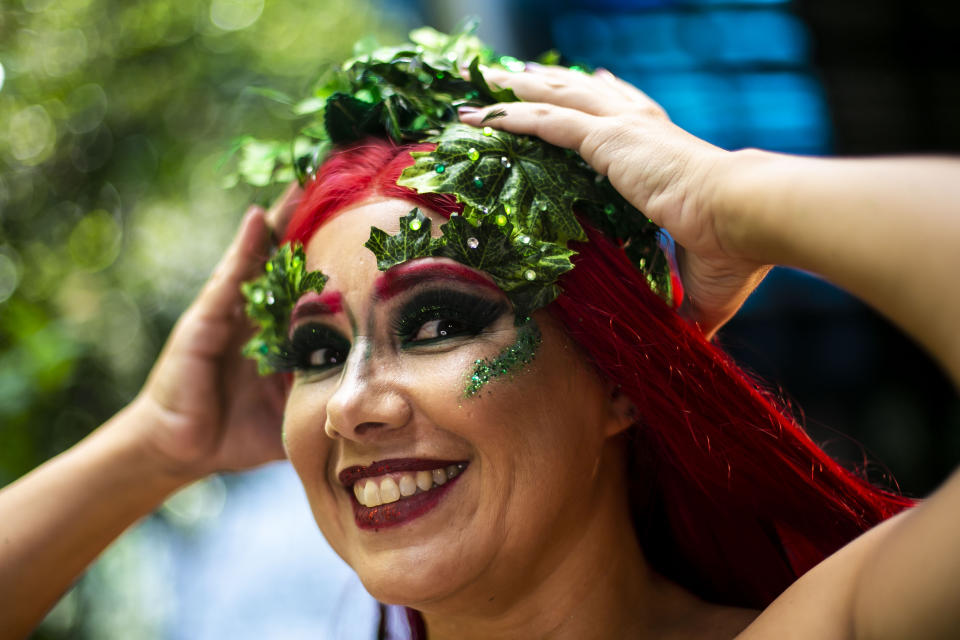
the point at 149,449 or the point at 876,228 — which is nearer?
the point at 876,228

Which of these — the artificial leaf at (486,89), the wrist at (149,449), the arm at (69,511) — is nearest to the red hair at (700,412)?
the artificial leaf at (486,89)

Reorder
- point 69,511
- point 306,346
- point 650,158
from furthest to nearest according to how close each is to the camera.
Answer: point 69,511 < point 306,346 < point 650,158

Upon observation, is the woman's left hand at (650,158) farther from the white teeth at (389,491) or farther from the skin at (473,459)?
the white teeth at (389,491)

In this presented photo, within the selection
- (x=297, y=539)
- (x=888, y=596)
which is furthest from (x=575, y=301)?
(x=297, y=539)

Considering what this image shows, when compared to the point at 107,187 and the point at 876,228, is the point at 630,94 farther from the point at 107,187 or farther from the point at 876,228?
the point at 107,187

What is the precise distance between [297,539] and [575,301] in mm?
3627

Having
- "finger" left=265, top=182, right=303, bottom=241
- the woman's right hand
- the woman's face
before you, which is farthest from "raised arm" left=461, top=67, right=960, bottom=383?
the woman's right hand

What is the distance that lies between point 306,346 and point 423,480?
1.40 feet

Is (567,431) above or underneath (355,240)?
underneath

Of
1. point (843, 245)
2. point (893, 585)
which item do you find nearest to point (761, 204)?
point (843, 245)

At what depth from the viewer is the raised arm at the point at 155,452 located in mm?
2141

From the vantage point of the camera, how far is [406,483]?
1706 mm

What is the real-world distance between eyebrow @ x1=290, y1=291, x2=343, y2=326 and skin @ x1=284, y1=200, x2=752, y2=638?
16 mm

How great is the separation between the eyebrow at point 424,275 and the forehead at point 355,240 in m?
0.04
